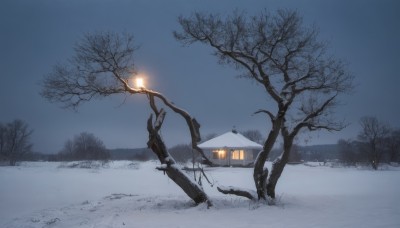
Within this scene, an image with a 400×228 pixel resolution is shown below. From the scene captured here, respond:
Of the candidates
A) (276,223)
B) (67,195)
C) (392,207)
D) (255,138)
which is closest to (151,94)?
(276,223)

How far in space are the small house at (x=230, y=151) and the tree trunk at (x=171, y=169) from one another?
34.5 m

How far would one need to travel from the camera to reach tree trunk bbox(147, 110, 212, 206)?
13.0 meters

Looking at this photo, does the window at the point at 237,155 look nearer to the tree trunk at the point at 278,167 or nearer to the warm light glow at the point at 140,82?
the tree trunk at the point at 278,167

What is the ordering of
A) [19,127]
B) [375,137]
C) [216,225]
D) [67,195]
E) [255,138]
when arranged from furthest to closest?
[255,138] → [19,127] → [375,137] → [67,195] → [216,225]

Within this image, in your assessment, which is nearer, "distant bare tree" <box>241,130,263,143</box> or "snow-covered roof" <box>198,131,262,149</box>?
"snow-covered roof" <box>198,131,262,149</box>

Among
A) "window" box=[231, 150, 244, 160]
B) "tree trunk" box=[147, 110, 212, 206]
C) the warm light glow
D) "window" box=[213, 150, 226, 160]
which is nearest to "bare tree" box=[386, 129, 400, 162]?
"window" box=[231, 150, 244, 160]

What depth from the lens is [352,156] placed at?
57.5 m

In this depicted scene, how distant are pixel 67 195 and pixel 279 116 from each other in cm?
1178

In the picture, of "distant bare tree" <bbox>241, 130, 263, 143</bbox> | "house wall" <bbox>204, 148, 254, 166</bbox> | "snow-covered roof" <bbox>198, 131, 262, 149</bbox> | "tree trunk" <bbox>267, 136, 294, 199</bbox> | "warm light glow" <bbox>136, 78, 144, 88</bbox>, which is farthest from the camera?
"distant bare tree" <bbox>241, 130, 263, 143</bbox>

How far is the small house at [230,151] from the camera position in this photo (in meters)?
47.8

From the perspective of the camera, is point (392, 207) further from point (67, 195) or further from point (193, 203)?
point (67, 195)

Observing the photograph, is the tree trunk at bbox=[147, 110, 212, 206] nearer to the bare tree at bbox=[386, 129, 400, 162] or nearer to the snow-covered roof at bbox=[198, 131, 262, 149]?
the snow-covered roof at bbox=[198, 131, 262, 149]

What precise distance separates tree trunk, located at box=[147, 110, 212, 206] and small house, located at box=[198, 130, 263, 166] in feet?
113

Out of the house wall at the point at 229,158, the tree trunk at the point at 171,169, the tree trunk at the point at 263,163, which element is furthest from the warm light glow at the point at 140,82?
the house wall at the point at 229,158
